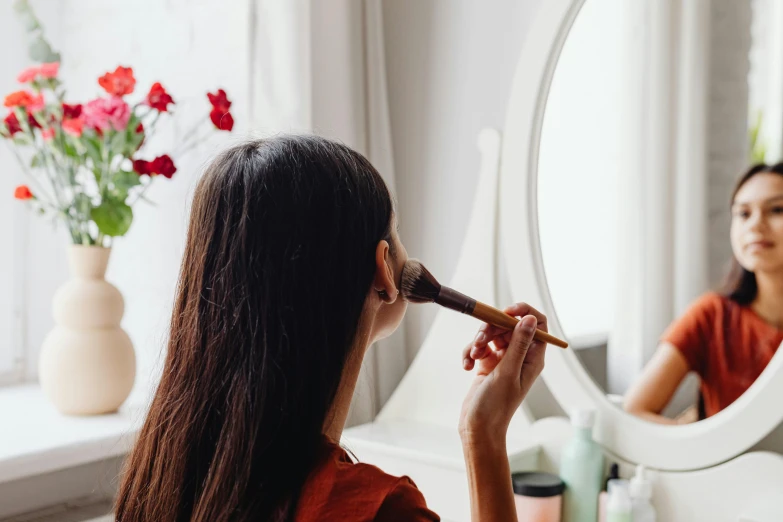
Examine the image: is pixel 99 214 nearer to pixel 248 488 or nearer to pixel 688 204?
pixel 248 488

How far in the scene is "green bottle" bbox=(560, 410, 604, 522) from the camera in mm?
961

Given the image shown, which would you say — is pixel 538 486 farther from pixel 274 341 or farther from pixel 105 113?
pixel 105 113

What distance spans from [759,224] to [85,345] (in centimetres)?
91

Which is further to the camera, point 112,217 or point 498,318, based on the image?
point 112,217

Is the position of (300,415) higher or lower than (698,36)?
lower

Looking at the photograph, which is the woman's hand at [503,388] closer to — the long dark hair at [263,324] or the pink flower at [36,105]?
the long dark hair at [263,324]

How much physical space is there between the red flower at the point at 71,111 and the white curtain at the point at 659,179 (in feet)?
2.45

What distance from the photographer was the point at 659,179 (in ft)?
3.13

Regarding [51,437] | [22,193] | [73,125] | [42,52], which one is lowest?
[51,437]

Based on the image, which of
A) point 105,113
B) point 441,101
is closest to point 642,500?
point 441,101

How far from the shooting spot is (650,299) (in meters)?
0.97

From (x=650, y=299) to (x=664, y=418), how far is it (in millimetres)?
145

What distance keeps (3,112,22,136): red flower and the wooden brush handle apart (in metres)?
0.77

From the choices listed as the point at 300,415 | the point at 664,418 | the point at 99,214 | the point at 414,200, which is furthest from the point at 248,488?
the point at 414,200
